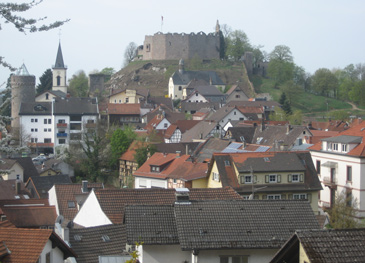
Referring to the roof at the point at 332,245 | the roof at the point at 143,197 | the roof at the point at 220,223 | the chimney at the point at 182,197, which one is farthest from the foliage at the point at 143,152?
the roof at the point at 332,245

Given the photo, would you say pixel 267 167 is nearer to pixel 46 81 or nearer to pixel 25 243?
pixel 25 243

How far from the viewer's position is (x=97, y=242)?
56.7 feet

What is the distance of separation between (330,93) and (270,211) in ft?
331

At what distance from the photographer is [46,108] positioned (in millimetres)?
69125

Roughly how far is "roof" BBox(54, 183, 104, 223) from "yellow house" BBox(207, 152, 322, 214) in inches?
276

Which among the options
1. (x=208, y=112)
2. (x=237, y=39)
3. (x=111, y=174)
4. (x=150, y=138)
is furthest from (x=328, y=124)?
(x=237, y=39)

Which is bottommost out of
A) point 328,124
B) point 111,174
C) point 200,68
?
point 111,174

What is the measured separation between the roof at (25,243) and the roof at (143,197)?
231 inches

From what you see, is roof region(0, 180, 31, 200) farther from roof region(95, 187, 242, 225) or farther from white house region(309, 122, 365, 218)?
white house region(309, 122, 365, 218)

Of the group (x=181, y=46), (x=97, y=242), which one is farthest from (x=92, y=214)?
(x=181, y=46)

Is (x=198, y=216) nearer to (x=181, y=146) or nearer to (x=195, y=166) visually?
(x=195, y=166)

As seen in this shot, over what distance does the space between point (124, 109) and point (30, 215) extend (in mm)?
48937

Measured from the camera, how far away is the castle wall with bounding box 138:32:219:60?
11575 cm

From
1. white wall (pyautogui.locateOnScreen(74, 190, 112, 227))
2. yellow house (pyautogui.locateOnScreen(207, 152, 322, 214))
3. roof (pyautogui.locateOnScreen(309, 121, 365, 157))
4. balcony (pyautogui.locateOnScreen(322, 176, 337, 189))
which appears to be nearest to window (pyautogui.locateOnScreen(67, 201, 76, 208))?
white wall (pyautogui.locateOnScreen(74, 190, 112, 227))
